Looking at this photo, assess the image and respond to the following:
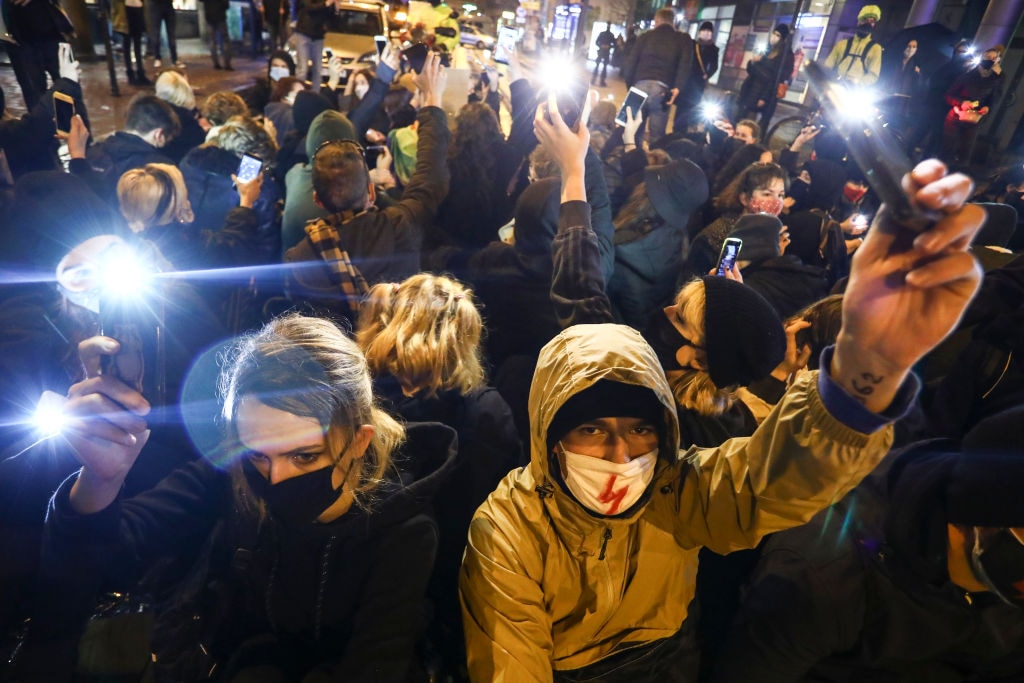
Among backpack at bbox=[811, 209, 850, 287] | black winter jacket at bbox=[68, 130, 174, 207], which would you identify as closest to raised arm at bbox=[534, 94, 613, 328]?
backpack at bbox=[811, 209, 850, 287]

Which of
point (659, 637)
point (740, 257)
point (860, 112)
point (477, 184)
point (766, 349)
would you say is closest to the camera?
point (860, 112)

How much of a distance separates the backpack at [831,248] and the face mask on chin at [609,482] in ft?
10.9

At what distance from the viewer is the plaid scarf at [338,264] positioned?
289cm

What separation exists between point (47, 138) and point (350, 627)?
520 centimetres

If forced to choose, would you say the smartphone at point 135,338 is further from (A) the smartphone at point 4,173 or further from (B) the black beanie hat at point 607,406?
(A) the smartphone at point 4,173

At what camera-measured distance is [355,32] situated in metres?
13.6

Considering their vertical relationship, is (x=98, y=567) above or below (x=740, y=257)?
below

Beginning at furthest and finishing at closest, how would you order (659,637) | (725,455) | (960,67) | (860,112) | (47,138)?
1. (960,67)
2. (47,138)
3. (659,637)
4. (725,455)
5. (860,112)

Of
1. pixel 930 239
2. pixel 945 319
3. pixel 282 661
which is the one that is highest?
pixel 930 239

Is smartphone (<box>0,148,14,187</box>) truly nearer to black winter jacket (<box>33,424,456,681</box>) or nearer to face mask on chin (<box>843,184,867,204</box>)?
black winter jacket (<box>33,424,456,681</box>)

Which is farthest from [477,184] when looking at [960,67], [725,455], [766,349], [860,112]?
[960,67]

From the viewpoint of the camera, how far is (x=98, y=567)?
1619mm

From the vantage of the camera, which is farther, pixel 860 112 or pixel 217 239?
pixel 217 239

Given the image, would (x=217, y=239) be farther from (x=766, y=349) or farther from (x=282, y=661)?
(x=766, y=349)
